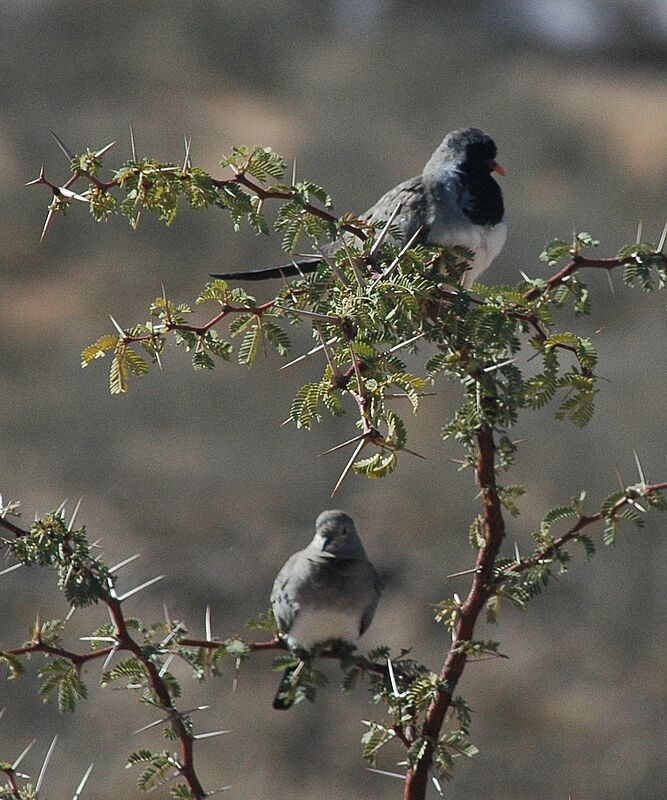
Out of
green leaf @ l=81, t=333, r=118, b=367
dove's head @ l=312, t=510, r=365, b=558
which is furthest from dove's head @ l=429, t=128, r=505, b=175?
green leaf @ l=81, t=333, r=118, b=367

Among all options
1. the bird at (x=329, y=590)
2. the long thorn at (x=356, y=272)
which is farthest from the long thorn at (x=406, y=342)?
the bird at (x=329, y=590)

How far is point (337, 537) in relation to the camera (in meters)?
3.44

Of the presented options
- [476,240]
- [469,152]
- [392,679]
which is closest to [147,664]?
[392,679]

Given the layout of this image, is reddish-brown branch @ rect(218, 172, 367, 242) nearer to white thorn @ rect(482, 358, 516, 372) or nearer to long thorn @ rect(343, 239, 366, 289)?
long thorn @ rect(343, 239, 366, 289)

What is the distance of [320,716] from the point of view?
5859mm

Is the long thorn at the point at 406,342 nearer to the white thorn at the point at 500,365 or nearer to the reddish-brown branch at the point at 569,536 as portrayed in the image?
the white thorn at the point at 500,365

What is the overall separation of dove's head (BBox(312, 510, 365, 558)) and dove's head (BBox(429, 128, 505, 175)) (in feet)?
3.53

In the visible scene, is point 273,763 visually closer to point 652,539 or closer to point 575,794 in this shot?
point 575,794

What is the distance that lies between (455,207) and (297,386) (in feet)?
10.3

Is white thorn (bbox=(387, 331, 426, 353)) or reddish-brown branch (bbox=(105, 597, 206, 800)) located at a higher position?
white thorn (bbox=(387, 331, 426, 353))

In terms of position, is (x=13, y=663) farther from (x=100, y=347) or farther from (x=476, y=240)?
(x=476, y=240)

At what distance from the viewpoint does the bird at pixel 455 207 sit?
11.2 ft

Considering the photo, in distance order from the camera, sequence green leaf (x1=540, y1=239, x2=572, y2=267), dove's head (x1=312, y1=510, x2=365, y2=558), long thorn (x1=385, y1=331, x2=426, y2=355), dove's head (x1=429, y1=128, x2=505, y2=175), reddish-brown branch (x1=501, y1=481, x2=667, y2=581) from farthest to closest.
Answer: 1. dove's head (x1=429, y1=128, x2=505, y2=175)
2. dove's head (x1=312, y1=510, x2=365, y2=558)
3. green leaf (x1=540, y1=239, x2=572, y2=267)
4. reddish-brown branch (x1=501, y1=481, x2=667, y2=581)
5. long thorn (x1=385, y1=331, x2=426, y2=355)

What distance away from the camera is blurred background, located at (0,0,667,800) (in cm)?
589
